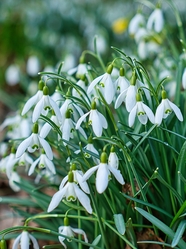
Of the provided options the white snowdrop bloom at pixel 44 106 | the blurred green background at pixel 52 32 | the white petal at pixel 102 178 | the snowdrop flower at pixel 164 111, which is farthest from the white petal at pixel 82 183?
the blurred green background at pixel 52 32

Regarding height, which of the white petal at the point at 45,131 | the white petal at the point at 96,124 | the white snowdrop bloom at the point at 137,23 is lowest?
the white petal at the point at 45,131

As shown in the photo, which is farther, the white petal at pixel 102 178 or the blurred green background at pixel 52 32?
the blurred green background at pixel 52 32

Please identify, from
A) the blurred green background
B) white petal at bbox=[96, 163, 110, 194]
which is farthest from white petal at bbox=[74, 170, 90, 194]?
the blurred green background

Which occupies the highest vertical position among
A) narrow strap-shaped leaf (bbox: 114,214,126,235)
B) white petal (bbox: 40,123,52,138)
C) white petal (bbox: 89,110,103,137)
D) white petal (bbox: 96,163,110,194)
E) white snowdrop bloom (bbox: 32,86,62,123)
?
white snowdrop bloom (bbox: 32,86,62,123)

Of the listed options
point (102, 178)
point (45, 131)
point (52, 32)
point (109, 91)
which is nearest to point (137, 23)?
point (109, 91)

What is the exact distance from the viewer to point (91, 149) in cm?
168

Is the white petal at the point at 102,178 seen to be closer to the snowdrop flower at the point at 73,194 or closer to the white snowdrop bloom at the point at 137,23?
the snowdrop flower at the point at 73,194

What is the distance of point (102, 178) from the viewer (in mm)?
1408

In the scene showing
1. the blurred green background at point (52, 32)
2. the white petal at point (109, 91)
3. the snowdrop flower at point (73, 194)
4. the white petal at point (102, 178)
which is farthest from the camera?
the blurred green background at point (52, 32)

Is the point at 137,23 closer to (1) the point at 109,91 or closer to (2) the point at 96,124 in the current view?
(1) the point at 109,91

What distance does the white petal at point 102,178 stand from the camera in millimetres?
1393

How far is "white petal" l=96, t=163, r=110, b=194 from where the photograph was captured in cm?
139

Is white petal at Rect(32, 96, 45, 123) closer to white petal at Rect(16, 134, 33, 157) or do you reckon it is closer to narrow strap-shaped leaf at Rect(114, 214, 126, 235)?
white petal at Rect(16, 134, 33, 157)

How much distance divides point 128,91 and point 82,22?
3796 millimetres
